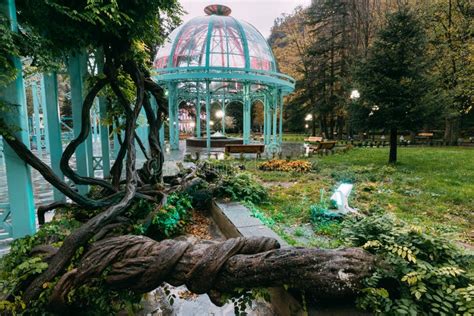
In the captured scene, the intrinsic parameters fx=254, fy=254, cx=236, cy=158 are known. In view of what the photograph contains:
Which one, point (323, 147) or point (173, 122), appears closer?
point (323, 147)

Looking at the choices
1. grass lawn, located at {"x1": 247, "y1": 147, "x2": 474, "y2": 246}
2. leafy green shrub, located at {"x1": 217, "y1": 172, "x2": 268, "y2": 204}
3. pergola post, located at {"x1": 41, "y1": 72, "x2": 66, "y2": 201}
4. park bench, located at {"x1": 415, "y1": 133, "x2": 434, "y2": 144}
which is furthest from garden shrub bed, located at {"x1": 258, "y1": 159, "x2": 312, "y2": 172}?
park bench, located at {"x1": 415, "y1": 133, "x2": 434, "y2": 144}

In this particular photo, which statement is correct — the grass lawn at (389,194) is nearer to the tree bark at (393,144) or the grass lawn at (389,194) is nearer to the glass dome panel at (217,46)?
the tree bark at (393,144)

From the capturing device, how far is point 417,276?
1446 mm

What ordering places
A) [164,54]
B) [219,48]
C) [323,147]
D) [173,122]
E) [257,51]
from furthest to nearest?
[173,122] → [219,48] → [164,54] → [257,51] → [323,147]

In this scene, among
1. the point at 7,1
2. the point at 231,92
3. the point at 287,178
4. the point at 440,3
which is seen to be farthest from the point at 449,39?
the point at 7,1

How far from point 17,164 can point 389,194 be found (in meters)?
6.39

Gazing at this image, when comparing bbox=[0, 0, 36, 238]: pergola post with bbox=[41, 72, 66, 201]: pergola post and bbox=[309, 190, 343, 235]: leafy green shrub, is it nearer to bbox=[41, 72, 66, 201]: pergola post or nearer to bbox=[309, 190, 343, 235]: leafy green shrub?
bbox=[41, 72, 66, 201]: pergola post

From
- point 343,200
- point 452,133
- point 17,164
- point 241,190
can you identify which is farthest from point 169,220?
point 452,133

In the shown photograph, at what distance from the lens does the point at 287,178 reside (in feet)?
24.4

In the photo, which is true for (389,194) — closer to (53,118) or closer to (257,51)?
(53,118)

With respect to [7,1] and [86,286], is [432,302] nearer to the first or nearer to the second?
[86,286]

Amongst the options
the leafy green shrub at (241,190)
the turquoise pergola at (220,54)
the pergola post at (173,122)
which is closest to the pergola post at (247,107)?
the turquoise pergola at (220,54)

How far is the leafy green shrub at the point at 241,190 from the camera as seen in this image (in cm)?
→ 455

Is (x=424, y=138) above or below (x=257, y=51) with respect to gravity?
below
